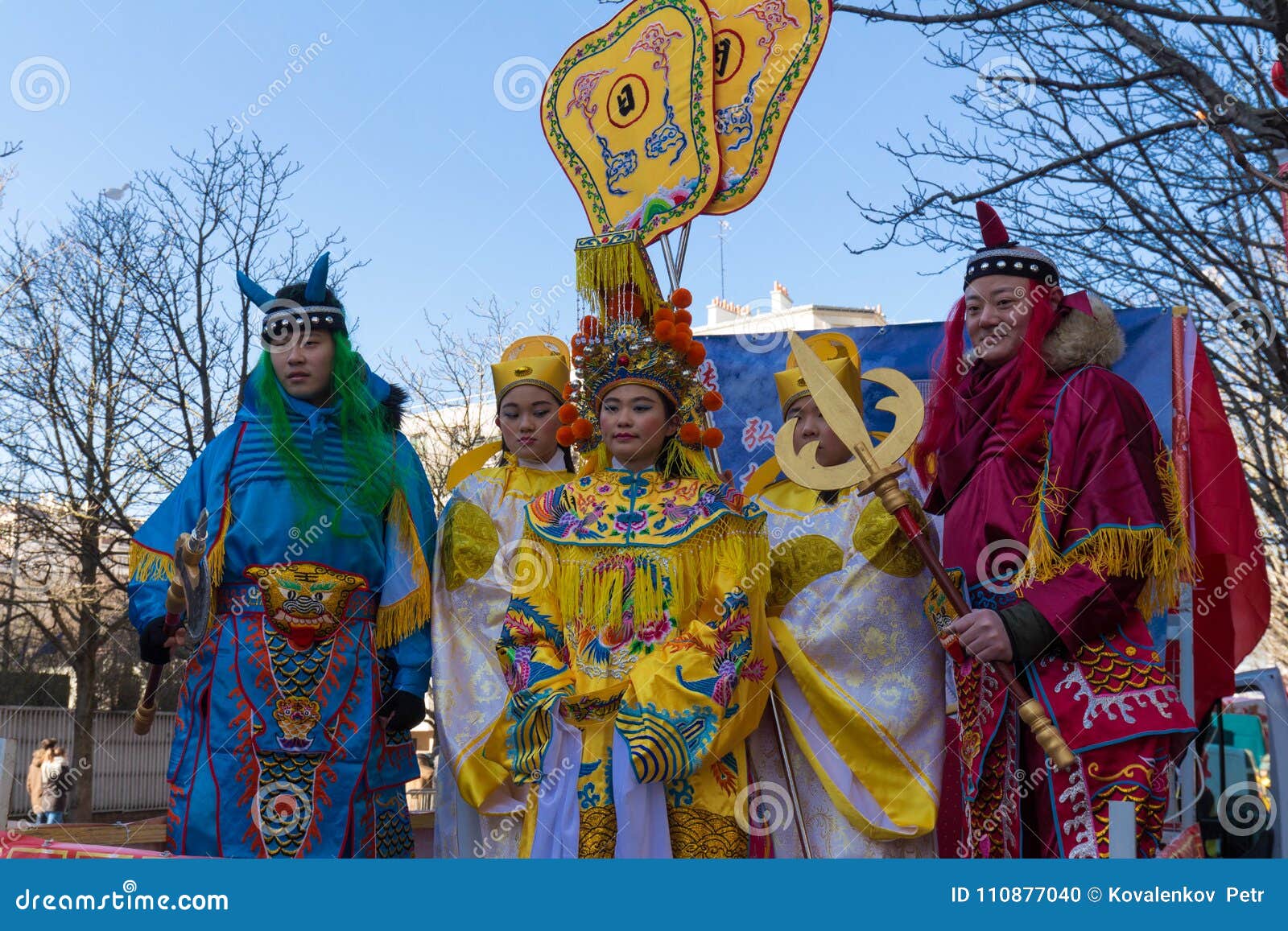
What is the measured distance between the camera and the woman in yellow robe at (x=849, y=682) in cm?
391

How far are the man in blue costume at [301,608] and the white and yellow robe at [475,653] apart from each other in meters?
0.22

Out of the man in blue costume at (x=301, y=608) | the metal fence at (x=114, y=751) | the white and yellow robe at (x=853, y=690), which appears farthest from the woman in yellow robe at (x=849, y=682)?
the metal fence at (x=114, y=751)

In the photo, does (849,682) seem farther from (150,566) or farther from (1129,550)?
(150,566)

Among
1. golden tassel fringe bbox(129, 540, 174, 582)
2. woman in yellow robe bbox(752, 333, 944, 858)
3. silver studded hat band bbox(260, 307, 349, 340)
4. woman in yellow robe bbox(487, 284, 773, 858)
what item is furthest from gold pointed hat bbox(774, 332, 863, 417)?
golden tassel fringe bbox(129, 540, 174, 582)

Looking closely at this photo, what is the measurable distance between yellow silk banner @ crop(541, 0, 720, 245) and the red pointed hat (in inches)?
52.0

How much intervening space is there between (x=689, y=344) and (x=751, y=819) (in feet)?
4.86

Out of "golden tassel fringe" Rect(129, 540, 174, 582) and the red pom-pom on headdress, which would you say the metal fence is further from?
the red pom-pom on headdress

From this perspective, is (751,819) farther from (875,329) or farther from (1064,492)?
(875,329)

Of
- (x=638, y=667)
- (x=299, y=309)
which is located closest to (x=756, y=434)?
(x=299, y=309)

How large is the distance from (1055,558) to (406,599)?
2.09 m

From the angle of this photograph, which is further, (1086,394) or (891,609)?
(891,609)

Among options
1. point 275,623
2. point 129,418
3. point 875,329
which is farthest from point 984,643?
point 129,418

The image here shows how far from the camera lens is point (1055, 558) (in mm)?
3354

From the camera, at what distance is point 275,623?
4.00 meters
